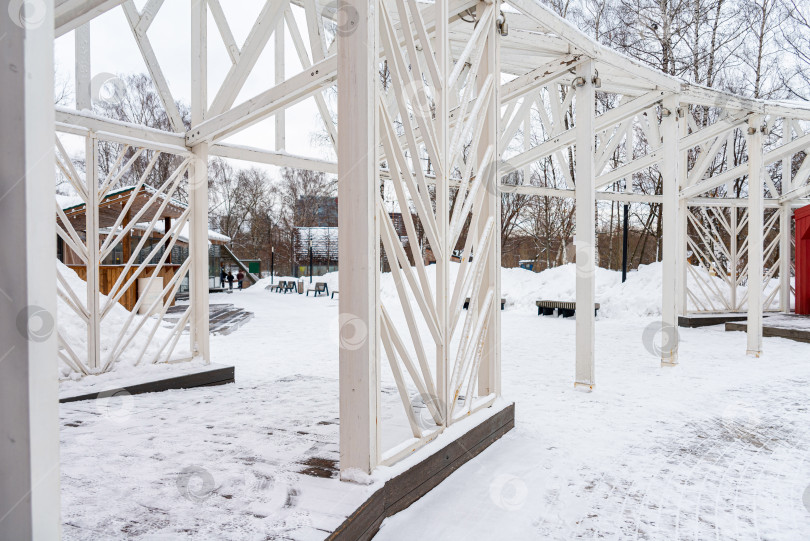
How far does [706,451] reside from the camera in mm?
3439

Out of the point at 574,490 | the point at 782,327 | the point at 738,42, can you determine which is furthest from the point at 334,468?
the point at 738,42

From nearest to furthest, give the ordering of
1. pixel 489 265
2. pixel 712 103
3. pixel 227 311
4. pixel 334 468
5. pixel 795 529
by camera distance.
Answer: pixel 795 529 → pixel 334 468 → pixel 489 265 → pixel 712 103 → pixel 227 311

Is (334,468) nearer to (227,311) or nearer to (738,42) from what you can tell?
(227,311)

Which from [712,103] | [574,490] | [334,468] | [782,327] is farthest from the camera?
[782,327]

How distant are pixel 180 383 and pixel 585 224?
4072 mm

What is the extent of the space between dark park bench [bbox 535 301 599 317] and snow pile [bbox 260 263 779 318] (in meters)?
0.77

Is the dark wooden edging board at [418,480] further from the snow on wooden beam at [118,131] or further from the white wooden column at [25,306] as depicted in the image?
the snow on wooden beam at [118,131]

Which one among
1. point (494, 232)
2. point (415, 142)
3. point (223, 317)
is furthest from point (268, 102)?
point (223, 317)

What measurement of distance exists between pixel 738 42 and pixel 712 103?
1086cm

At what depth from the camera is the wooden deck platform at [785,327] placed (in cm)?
824

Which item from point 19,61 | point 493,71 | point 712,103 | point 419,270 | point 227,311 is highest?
point 712,103

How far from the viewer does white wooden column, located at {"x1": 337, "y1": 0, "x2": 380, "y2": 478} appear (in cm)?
224

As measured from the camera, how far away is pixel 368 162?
225 cm

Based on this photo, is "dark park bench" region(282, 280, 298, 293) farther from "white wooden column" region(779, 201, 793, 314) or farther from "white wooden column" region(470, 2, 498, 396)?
"white wooden column" region(470, 2, 498, 396)
